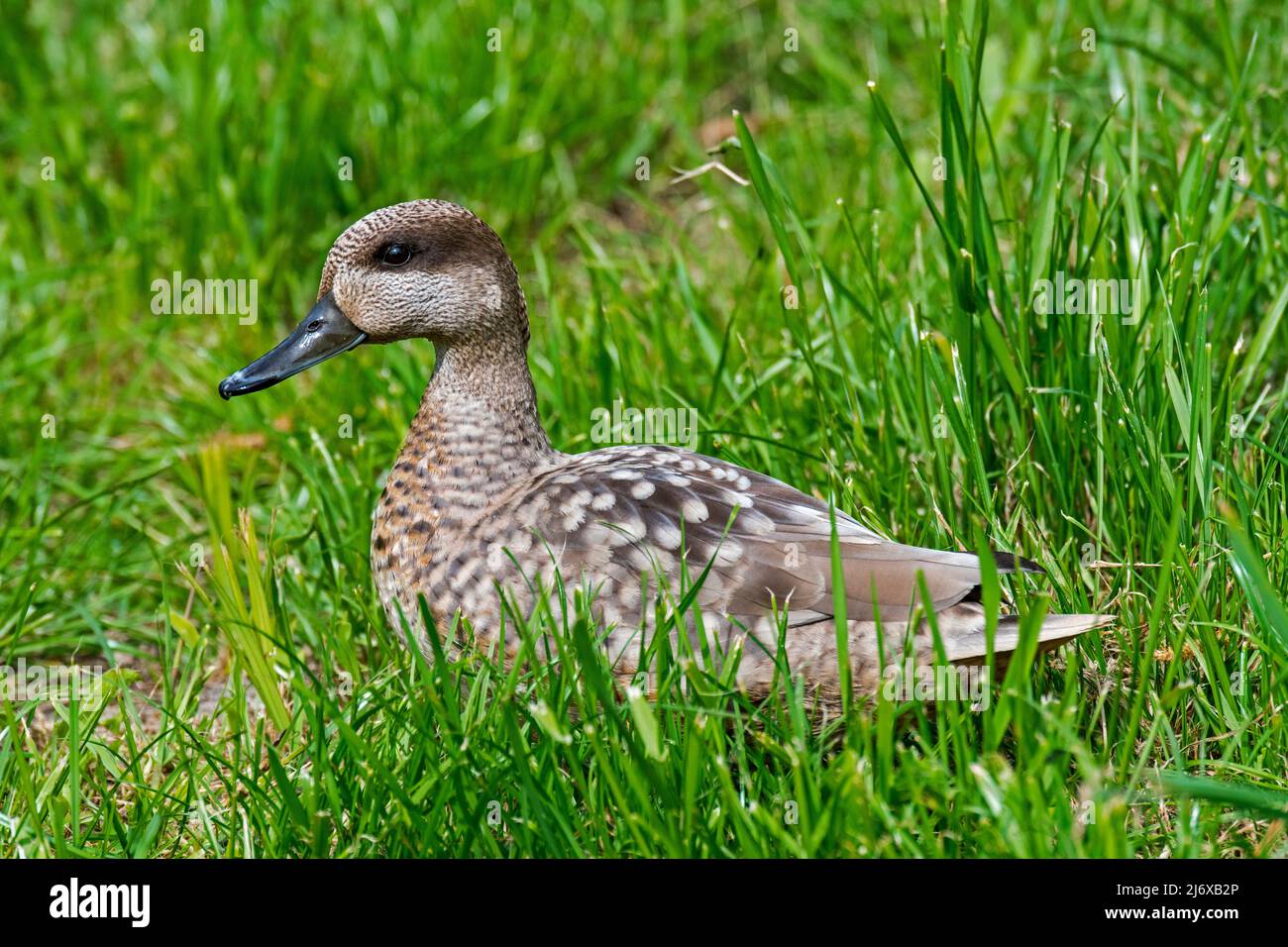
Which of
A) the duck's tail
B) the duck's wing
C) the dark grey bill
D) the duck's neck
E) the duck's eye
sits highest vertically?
the duck's eye

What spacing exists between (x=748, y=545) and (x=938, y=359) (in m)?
0.68

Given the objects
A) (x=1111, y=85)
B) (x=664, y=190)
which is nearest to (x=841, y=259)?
(x=1111, y=85)

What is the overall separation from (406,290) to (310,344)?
27 centimetres

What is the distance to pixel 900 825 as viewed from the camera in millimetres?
2492

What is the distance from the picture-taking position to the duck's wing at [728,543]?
2961 millimetres

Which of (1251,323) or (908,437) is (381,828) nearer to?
(908,437)

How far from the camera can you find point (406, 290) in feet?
11.0

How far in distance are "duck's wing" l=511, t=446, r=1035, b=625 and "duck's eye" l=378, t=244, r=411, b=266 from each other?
0.58 m

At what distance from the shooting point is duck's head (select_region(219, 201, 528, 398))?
337cm

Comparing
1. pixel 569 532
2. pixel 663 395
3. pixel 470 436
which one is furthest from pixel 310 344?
pixel 663 395

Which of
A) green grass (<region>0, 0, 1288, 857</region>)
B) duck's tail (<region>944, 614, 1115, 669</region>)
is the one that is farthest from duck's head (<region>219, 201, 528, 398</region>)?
duck's tail (<region>944, 614, 1115, 669</region>)

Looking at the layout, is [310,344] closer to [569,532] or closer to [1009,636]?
[569,532]

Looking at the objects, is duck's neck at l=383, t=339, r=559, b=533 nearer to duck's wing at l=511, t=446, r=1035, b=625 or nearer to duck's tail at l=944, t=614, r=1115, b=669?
duck's wing at l=511, t=446, r=1035, b=625

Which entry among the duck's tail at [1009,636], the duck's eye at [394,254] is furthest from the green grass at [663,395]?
the duck's eye at [394,254]
